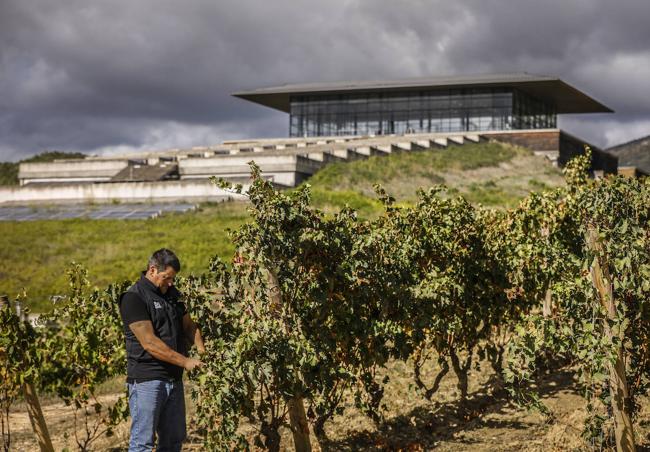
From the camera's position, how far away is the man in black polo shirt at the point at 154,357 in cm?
663

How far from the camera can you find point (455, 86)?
61.5 metres

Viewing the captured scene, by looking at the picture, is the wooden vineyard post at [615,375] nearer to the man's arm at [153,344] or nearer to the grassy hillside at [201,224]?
the man's arm at [153,344]

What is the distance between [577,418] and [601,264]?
324 cm

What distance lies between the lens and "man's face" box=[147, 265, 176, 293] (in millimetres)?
6785

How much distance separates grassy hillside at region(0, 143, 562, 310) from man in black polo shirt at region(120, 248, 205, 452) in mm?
16388

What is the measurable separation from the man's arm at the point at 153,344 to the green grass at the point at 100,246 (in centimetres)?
1781

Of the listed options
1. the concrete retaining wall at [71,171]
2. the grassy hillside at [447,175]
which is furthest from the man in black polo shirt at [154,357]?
the concrete retaining wall at [71,171]

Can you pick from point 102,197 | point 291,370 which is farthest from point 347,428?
point 102,197

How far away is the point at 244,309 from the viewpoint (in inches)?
302

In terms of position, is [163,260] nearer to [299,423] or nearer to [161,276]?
[161,276]

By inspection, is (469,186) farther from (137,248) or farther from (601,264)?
(601,264)

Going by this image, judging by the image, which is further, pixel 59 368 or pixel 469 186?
pixel 469 186

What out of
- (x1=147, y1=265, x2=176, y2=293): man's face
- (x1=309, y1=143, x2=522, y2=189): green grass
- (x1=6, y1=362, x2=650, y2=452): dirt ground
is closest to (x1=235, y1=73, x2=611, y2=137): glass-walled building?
(x1=309, y1=143, x2=522, y2=189): green grass

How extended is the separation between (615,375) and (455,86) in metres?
55.8
